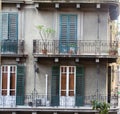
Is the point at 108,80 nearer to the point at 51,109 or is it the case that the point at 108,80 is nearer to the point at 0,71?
the point at 51,109

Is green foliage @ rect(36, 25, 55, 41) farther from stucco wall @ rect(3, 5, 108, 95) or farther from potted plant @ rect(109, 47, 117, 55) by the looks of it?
potted plant @ rect(109, 47, 117, 55)

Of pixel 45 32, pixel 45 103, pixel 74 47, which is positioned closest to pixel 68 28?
pixel 74 47

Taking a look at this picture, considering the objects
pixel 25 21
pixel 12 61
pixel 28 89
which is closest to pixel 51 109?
pixel 28 89

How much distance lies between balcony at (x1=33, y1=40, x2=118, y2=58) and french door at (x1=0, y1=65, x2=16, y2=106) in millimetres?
1709

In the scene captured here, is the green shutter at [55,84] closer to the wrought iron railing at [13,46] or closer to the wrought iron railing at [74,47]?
the wrought iron railing at [74,47]

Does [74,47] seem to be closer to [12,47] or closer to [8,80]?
[12,47]

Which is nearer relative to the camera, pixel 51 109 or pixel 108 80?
pixel 51 109

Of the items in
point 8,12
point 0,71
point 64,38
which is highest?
point 8,12

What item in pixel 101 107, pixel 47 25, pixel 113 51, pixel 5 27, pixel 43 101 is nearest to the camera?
pixel 101 107

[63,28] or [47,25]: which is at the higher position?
[47,25]

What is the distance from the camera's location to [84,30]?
2219cm

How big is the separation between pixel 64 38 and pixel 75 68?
5.46 feet

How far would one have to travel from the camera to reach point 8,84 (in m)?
22.0

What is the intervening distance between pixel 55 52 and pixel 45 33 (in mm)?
1199
